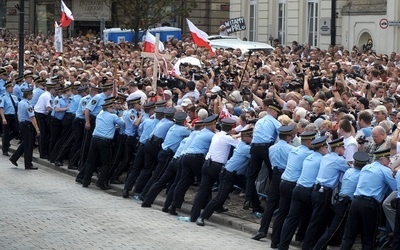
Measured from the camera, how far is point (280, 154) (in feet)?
51.8

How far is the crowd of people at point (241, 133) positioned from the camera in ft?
47.7

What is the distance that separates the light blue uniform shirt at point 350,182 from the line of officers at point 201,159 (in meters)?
0.01

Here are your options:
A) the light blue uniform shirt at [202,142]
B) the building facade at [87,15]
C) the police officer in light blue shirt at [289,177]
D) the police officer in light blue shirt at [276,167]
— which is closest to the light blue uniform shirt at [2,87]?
the light blue uniform shirt at [202,142]

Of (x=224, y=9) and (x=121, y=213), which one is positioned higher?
(x=224, y=9)

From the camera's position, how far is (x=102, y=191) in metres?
20.6

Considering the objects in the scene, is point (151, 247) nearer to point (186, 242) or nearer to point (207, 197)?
point (186, 242)

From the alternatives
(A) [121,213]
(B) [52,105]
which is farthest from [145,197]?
(B) [52,105]

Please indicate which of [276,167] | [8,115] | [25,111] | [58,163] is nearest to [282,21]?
[8,115]

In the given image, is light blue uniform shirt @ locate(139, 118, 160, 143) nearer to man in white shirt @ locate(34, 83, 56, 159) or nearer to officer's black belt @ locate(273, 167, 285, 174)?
officer's black belt @ locate(273, 167, 285, 174)

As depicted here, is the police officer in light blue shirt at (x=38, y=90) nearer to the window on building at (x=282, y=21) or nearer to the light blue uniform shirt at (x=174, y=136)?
the light blue uniform shirt at (x=174, y=136)

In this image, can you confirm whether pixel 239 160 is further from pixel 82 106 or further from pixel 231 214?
pixel 82 106

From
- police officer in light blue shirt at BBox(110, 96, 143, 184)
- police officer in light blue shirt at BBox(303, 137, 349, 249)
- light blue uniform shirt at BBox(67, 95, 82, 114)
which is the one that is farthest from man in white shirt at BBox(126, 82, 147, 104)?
police officer in light blue shirt at BBox(303, 137, 349, 249)

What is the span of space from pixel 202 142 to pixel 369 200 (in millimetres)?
4303

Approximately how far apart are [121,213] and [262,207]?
2.46 meters
